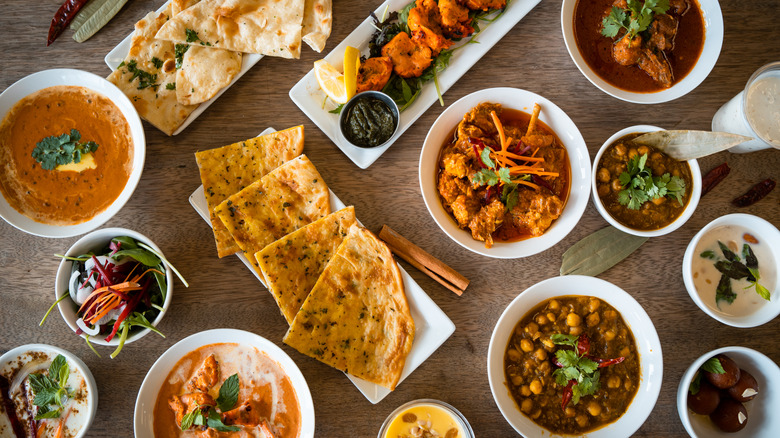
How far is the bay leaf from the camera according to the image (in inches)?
143

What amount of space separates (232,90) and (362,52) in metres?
1.02

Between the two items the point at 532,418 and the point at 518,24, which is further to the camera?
the point at 518,24

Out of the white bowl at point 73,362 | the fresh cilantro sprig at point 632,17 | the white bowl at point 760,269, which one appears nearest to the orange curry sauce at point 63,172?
Answer: the white bowl at point 73,362

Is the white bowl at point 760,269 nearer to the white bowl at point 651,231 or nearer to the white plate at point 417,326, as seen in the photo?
the white bowl at point 651,231

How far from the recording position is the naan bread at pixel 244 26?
11.6ft

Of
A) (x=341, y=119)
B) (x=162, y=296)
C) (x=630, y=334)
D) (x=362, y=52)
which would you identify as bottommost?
(x=630, y=334)

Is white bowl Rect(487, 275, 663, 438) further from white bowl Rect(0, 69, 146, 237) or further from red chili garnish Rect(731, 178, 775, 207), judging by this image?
white bowl Rect(0, 69, 146, 237)

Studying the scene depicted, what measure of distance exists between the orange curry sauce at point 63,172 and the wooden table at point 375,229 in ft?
0.98

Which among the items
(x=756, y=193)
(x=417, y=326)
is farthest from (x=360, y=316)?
(x=756, y=193)

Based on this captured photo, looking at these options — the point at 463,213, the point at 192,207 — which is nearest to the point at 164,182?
the point at 192,207

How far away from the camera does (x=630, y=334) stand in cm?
349

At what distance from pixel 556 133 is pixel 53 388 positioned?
3910 mm

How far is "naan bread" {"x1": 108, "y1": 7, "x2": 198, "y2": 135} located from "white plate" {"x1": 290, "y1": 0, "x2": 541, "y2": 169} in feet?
2.76

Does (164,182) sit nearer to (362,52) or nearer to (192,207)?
(192,207)
